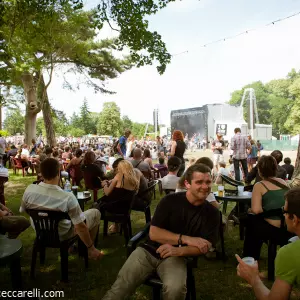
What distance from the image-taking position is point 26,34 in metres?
8.66

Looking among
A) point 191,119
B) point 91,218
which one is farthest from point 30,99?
point 191,119

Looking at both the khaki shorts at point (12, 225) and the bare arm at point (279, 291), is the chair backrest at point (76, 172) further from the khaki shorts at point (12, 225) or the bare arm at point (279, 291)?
the bare arm at point (279, 291)

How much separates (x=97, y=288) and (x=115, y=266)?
0.53m

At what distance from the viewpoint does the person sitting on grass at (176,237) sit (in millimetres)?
2393

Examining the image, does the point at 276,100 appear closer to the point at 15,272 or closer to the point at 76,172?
the point at 76,172

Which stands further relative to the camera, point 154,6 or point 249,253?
point 154,6

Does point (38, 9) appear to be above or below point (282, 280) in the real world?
above

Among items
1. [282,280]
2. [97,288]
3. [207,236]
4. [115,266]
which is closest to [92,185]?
[115,266]

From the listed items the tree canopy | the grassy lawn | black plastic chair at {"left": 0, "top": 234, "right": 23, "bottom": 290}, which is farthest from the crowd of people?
the tree canopy

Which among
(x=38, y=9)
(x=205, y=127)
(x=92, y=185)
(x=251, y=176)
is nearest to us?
(x=251, y=176)

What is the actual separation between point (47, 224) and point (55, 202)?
0.26m

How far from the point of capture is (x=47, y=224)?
10.1ft

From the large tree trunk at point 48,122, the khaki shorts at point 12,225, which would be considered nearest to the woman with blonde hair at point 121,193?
the khaki shorts at point 12,225

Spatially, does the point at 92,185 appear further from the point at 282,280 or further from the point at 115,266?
the point at 282,280
